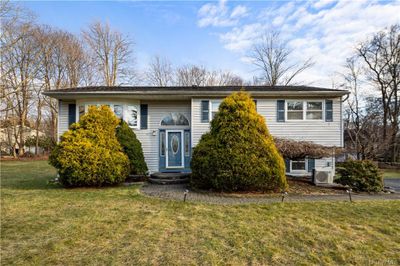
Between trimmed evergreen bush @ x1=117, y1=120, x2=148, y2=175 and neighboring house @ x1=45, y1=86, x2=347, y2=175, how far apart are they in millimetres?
1359

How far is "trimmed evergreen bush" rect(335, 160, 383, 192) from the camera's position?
766 centimetres

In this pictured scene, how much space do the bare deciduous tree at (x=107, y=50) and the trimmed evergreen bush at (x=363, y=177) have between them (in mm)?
25486

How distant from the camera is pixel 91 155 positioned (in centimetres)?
755

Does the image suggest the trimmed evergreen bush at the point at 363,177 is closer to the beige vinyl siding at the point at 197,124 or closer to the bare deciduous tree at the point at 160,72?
the beige vinyl siding at the point at 197,124

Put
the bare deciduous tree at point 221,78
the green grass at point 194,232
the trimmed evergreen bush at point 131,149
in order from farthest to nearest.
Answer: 1. the bare deciduous tree at point 221,78
2. the trimmed evergreen bush at point 131,149
3. the green grass at point 194,232

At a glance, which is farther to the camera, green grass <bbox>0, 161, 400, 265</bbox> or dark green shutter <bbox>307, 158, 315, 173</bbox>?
dark green shutter <bbox>307, 158, 315, 173</bbox>

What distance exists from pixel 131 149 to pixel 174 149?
2579mm

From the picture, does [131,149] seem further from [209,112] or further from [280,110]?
[280,110]

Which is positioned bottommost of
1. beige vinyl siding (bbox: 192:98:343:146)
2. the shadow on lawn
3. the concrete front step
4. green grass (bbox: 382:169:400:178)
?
green grass (bbox: 382:169:400:178)

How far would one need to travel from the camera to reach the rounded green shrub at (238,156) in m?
6.91

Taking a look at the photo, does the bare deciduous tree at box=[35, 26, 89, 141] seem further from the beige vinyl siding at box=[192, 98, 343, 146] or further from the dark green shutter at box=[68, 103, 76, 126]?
the beige vinyl siding at box=[192, 98, 343, 146]

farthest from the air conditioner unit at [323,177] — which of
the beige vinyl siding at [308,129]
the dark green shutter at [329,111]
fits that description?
the dark green shutter at [329,111]

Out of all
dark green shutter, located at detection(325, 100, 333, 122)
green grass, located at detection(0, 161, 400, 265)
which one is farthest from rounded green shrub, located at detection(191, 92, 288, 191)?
dark green shutter, located at detection(325, 100, 333, 122)

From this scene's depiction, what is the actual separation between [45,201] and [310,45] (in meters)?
12.2
